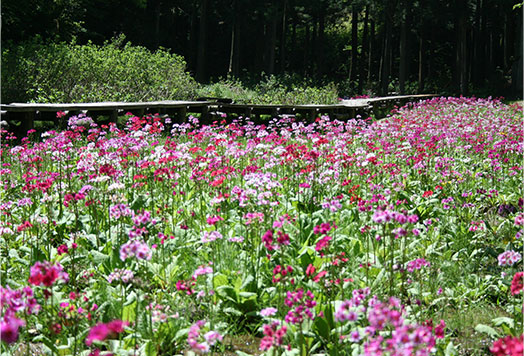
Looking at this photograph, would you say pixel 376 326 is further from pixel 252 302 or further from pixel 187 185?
pixel 187 185

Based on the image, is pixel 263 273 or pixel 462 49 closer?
pixel 263 273

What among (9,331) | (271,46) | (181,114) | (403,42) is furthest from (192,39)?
(9,331)

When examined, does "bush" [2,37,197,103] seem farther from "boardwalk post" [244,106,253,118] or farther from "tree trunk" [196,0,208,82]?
"tree trunk" [196,0,208,82]

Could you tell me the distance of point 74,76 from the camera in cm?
1648

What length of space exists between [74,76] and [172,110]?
3735mm

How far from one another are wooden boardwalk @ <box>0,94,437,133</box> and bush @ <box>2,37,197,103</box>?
4.88 feet

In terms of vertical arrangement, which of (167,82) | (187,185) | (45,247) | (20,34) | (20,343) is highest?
(20,34)

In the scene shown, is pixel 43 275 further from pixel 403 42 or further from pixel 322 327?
pixel 403 42

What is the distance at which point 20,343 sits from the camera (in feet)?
10.6

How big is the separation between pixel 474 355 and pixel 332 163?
3.69 m

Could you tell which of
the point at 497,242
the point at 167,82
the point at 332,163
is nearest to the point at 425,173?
the point at 332,163

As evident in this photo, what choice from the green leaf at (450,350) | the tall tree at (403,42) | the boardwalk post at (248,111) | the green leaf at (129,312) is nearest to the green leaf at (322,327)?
the green leaf at (450,350)

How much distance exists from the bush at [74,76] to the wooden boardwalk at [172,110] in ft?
4.88

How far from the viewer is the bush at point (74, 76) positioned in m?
16.2
